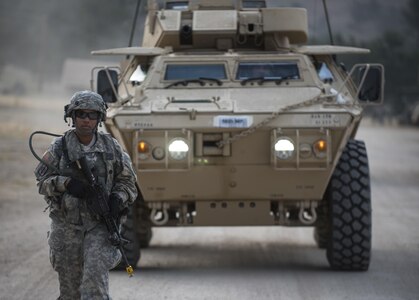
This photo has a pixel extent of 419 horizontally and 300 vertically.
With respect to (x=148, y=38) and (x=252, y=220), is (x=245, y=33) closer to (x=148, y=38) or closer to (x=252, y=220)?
(x=148, y=38)

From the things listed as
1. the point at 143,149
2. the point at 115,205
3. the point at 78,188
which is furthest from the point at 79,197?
the point at 143,149

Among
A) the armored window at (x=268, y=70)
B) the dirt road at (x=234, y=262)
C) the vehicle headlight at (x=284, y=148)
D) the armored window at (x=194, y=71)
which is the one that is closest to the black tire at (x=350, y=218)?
the dirt road at (x=234, y=262)

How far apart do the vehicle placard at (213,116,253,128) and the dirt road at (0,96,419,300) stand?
1.26 metres

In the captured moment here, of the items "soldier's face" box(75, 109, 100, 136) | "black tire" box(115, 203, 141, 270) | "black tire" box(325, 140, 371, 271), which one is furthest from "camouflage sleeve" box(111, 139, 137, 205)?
"black tire" box(325, 140, 371, 271)

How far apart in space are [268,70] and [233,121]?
1.25 metres

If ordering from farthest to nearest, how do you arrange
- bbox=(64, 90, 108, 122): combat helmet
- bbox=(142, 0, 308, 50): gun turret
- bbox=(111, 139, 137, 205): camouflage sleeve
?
bbox=(142, 0, 308, 50): gun turret → bbox=(111, 139, 137, 205): camouflage sleeve → bbox=(64, 90, 108, 122): combat helmet

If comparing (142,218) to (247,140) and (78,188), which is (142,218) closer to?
(247,140)

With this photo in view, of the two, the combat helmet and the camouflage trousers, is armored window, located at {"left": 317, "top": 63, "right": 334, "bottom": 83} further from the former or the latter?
the camouflage trousers

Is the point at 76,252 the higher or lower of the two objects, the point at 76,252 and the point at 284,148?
the lower

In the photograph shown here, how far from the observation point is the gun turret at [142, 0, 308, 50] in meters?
12.6

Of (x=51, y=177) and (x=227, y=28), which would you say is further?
(x=227, y=28)

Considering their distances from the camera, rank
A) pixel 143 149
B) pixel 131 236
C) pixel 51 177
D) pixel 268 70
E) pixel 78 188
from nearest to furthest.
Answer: pixel 78 188 < pixel 51 177 < pixel 143 149 < pixel 131 236 < pixel 268 70

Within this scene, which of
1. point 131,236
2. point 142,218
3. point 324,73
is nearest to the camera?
point 131,236

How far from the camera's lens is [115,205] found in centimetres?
714
